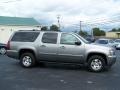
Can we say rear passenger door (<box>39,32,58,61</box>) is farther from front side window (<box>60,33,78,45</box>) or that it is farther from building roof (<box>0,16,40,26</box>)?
building roof (<box>0,16,40,26</box>)

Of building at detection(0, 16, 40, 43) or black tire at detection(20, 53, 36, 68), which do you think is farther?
building at detection(0, 16, 40, 43)

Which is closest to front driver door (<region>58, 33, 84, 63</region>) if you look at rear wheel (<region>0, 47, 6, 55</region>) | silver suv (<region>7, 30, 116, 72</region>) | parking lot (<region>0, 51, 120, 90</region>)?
silver suv (<region>7, 30, 116, 72</region>)

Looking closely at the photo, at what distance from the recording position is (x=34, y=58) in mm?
12562

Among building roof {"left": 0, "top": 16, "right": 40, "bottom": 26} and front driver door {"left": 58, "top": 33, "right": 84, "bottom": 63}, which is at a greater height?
building roof {"left": 0, "top": 16, "right": 40, "bottom": 26}

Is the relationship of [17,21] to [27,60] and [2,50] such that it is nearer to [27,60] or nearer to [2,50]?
[2,50]

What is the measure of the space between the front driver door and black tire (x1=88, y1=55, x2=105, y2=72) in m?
0.46

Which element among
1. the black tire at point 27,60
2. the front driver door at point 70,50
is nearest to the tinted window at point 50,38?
the front driver door at point 70,50

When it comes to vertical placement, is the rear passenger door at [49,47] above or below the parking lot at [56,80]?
above

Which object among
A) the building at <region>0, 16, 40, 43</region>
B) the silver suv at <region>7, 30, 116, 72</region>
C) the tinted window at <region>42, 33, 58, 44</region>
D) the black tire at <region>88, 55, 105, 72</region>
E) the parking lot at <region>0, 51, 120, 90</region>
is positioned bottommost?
the parking lot at <region>0, 51, 120, 90</region>

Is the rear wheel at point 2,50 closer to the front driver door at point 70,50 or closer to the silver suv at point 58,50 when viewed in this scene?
the silver suv at point 58,50

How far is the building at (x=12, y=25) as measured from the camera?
35344 millimetres

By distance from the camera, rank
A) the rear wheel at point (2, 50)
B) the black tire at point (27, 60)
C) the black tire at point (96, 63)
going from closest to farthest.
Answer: the black tire at point (96, 63) → the black tire at point (27, 60) → the rear wheel at point (2, 50)

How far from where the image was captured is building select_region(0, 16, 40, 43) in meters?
35.3

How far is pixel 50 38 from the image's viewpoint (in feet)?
40.7
